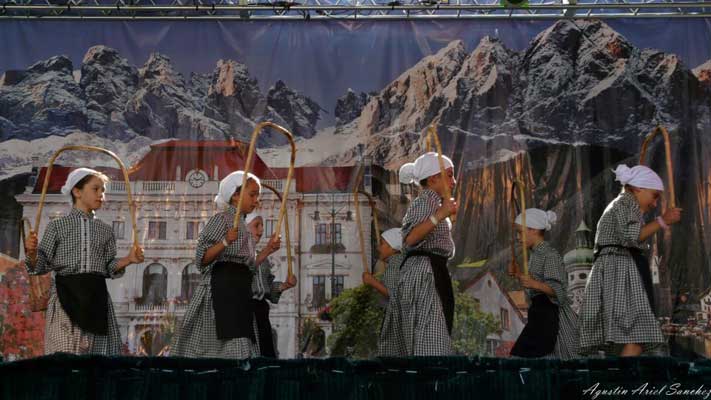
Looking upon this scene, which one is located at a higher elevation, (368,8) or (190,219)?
(368,8)

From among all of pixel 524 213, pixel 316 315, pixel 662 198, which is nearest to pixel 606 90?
pixel 662 198

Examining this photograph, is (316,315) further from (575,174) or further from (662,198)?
(662,198)

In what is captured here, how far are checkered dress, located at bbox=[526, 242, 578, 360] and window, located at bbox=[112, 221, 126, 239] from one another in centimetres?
363

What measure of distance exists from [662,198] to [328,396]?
5.65 metres

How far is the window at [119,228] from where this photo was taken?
8.07 m

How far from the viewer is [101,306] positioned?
17.5 feet

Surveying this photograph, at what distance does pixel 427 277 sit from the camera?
5.18m

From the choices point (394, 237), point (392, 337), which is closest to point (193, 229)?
point (394, 237)

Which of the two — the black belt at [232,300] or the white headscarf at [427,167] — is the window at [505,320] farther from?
the black belt at [232,300]

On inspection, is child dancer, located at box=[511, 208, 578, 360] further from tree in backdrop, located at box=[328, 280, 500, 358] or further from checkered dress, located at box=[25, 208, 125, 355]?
checkered dress, located at box=[25, 208, 125, 355]

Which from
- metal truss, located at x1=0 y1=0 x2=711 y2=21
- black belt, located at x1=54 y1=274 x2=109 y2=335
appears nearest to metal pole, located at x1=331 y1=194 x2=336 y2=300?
metal truss, located at x1=0 y1=0 x2=711 y2=21

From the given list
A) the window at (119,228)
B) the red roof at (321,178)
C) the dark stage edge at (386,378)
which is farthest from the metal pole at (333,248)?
the dark stage edge at (386,378)

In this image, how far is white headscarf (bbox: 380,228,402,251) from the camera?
7629 millimetres

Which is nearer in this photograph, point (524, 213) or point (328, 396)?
point (328, 396)
